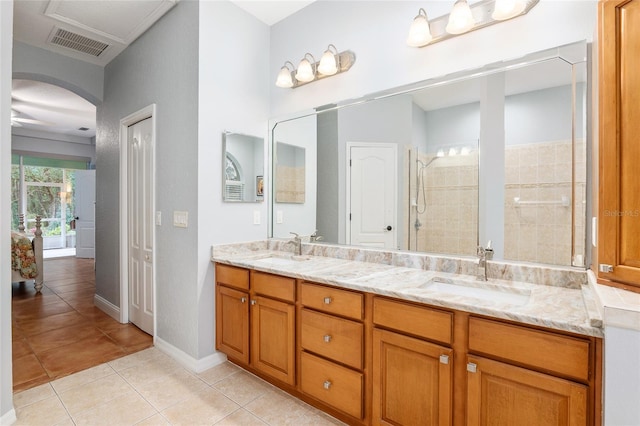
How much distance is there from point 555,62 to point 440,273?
1.22m

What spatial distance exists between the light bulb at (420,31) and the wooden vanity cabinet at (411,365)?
1.49 meters

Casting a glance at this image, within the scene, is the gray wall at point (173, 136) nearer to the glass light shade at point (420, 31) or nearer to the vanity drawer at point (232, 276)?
the vanity drawer at point (232, 276)

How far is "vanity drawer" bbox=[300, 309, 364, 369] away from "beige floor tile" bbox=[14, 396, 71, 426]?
57.4 inches

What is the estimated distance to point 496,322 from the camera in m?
1.24

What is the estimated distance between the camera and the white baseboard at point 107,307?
343 cm

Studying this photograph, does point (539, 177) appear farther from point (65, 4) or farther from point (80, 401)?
point (65, 4)

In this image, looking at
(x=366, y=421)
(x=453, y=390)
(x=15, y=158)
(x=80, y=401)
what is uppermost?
(x=15, y=158)

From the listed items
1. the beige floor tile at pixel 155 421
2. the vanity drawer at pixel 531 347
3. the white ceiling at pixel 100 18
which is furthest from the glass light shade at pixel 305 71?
the beige floor tile at pixel 155 421

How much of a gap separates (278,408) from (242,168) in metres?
1.73

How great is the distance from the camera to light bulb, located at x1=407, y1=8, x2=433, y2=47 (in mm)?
1871

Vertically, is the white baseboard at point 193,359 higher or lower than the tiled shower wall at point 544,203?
lower

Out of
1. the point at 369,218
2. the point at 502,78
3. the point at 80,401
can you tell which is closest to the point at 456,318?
the point at 369,218

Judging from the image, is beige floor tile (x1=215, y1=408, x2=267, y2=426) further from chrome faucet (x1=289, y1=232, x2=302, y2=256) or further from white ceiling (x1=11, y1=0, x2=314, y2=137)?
white ceiling (x1=11, y1=0, x2=314, y2=137)

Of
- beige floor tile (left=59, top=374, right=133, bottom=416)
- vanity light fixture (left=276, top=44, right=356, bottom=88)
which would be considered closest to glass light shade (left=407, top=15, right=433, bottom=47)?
vanity light fixture (left=276, top=44, right=356, bottom=88)
